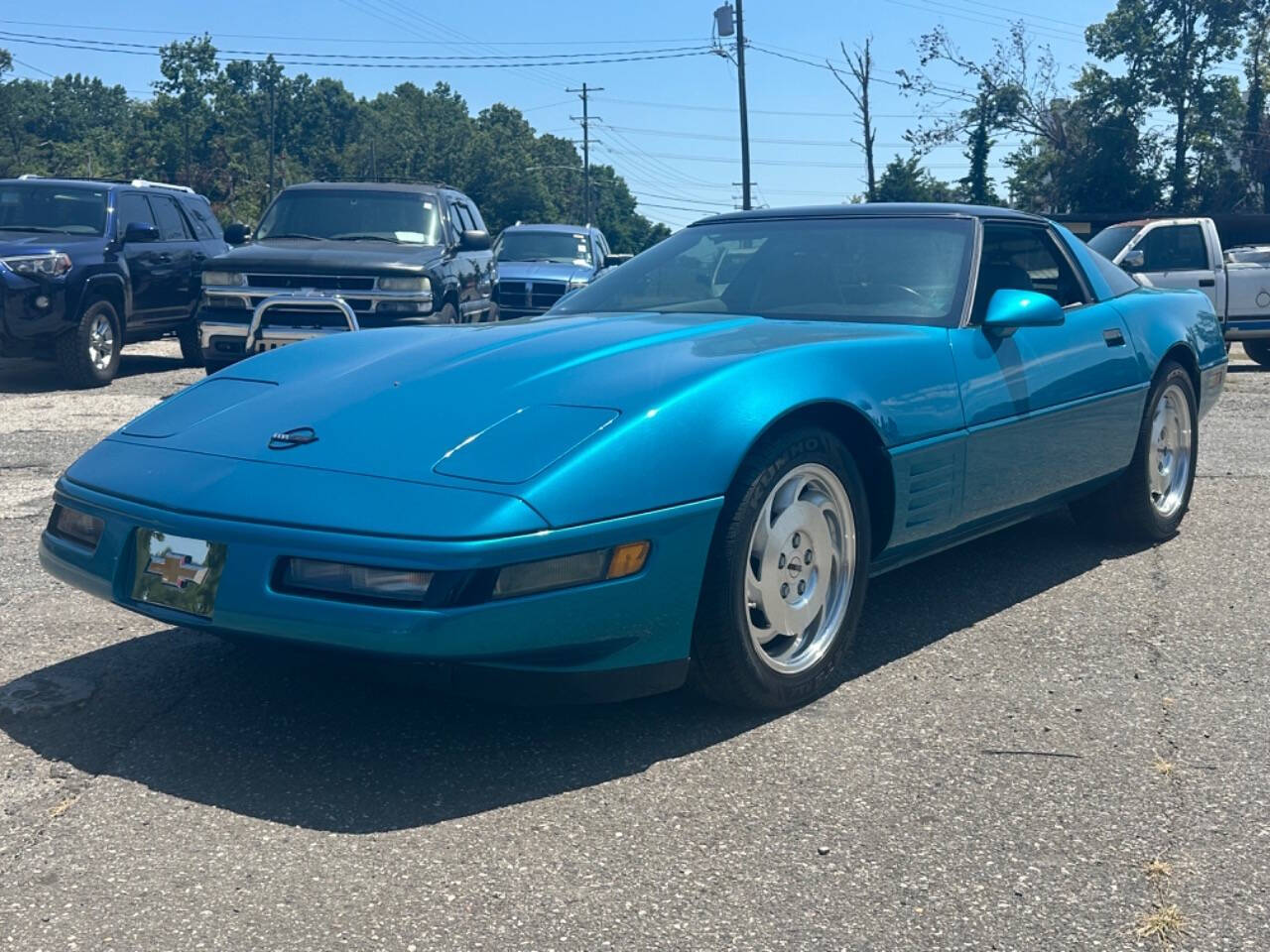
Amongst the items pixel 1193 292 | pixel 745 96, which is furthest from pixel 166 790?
pixel 745 96

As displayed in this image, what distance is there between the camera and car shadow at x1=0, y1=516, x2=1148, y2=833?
9.63 ft

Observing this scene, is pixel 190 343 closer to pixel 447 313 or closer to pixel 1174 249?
pixel 447 313

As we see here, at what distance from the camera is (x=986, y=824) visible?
2816 mm

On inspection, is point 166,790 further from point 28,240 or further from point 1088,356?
point 28,240

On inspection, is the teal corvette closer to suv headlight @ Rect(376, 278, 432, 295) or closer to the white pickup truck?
suv headlight @ Rect(376, 278, 432, 295)

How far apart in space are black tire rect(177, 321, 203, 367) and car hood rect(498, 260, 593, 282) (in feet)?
15.6

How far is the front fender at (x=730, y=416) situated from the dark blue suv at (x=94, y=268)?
8908 mm

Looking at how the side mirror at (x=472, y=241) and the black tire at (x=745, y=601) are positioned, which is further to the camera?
the side mirror at (x=472, y=241)

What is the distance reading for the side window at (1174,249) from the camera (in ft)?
51.7

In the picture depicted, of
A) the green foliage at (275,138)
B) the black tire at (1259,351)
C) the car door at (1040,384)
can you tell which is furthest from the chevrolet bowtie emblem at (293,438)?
the green foliage at (275,138)

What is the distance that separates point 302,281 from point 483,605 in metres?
7.99

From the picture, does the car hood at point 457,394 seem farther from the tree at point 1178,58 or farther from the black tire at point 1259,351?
the tree at point 1178,58

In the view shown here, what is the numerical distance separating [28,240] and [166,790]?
31.9 ft

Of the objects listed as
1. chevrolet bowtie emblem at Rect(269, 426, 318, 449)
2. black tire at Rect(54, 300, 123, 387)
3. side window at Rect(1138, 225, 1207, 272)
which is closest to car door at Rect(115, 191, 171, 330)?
black tire at Rect(54, 300, 123, 387)
